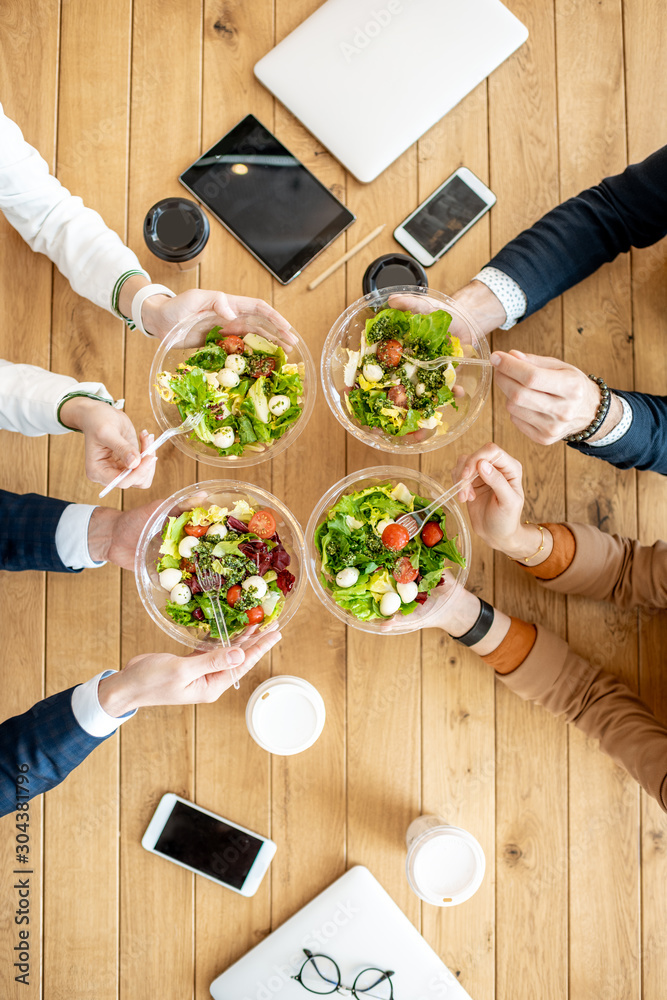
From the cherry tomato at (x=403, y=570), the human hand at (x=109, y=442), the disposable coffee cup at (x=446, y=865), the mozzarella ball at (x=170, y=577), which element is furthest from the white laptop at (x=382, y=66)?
the disposable coffee cup at (x=446, y=865)

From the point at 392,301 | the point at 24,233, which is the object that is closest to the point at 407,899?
the point at 392,301

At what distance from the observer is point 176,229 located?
Answer: 162 centimetres

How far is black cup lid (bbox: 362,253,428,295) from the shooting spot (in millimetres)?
1639

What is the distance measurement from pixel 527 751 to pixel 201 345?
1.29 m

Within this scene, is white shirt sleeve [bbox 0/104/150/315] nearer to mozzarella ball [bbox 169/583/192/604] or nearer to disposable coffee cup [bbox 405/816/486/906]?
mozzarella ball [bbox 169/583/192/604]

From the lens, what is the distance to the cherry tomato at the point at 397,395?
1414mm

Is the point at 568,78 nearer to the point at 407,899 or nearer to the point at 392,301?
the point at 392,301

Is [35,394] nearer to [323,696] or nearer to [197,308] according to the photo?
[197,308]

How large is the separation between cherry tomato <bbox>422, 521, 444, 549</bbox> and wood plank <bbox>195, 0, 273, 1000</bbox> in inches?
17.3

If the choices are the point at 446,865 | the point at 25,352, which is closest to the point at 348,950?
the point at 446,865

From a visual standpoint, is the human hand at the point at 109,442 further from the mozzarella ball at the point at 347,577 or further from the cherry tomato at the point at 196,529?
the mozzarella ball at the point at 347,577

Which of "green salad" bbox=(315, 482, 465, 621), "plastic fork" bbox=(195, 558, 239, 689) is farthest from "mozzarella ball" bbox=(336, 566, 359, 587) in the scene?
"plastic fork" bbox=(195, 558, 239, 689)

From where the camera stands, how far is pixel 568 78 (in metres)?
1.74

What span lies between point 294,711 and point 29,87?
68.1 inches
